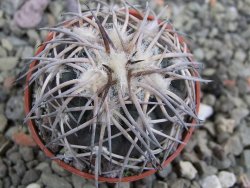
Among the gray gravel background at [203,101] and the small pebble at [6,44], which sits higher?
the small pebble at [6,44]

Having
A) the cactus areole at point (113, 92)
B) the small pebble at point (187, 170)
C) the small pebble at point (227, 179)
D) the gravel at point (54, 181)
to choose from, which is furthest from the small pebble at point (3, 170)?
the small pebble at point (227, 179)

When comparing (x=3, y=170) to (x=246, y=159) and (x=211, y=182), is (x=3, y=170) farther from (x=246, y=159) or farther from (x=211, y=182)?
(x=246, y=159)

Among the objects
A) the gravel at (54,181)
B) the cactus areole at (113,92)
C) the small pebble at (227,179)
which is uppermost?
the cactus areole at (113,92)

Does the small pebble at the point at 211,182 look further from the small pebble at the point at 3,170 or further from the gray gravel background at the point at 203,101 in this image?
the small pebble at the point at 3,170

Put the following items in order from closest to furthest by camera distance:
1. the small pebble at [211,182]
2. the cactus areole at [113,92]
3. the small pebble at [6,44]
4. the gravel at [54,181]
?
the cactus areole at [113,92]
the gravel at [54,181]
the small pebble at [211,182]
the small pebble at [6,44]

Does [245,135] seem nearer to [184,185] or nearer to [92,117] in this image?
[184,185]

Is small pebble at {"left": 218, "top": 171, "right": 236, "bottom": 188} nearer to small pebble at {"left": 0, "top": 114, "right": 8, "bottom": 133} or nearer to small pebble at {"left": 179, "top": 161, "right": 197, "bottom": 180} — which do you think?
small pebble at {"left": 179, "top": 161, "right": 197, "bottom": 180}
